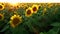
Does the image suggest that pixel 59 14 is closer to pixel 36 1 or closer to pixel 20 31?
pixel 20 31

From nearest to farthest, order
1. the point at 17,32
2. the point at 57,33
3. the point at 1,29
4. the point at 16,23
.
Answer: the point at 57,33, the point at 17,32, the point at 16,23, the point at 1,29

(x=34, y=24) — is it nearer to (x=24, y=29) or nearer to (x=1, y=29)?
(x=24, y=29)

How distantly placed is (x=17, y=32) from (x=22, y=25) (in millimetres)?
79

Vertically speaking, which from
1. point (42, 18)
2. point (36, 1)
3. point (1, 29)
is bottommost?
point (36, 1)

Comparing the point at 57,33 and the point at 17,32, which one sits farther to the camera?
the point at 17,32

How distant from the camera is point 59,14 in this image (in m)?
0.74

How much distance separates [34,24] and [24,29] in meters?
0.05

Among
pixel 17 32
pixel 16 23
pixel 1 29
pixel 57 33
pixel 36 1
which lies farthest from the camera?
pixel 36 1

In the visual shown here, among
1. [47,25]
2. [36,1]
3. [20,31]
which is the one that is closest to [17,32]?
[20,31]

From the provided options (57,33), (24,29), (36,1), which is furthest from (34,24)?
(36,1)

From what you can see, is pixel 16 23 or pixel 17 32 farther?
pixel 16 23

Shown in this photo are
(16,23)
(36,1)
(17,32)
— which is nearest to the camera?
(17,32)

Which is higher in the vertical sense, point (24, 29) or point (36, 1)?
point (24, 29)

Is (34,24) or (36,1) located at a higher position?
(34,24)
